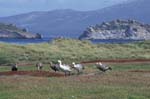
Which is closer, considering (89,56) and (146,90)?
(146,90)

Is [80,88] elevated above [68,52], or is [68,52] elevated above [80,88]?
[68,52]

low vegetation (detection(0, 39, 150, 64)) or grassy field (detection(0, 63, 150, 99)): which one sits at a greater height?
low vegetation (detection(0, 39, 150, 64))

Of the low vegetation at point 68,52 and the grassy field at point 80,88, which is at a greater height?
the low vegetation at point 68,52

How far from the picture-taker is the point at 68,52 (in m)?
78.7

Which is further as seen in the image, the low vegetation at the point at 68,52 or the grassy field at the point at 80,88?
the low vegetation at the point at 68,52

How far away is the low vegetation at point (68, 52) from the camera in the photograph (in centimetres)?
7223

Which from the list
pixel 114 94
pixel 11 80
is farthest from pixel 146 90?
pixel 11 80

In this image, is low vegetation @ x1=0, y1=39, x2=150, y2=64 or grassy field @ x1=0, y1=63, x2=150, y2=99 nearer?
grassy field @ x1=0, y1=63, x2=150, y2=99

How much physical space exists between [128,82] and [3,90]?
8.16m

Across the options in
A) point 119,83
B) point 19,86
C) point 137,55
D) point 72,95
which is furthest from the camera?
point 137,55

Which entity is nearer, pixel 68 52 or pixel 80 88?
pixel 80 88

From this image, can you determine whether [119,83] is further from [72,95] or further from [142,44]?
[142,44]

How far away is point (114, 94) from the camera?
28.5m

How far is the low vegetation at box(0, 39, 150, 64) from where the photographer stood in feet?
237
